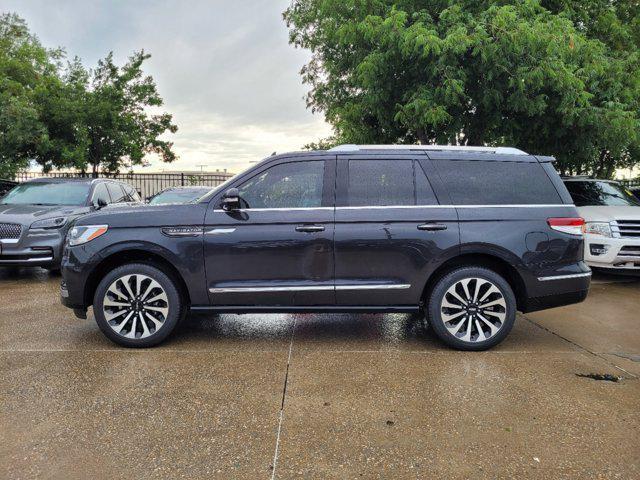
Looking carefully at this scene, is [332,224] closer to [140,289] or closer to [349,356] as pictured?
[349,356]

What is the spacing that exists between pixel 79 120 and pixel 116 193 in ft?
29.4

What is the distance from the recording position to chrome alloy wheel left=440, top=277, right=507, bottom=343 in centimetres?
441

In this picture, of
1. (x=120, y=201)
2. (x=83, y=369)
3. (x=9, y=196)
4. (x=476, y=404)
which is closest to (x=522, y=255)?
(x=476, y=404)

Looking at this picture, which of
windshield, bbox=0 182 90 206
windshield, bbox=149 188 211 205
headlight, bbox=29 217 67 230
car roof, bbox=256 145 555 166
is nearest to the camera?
car roof, bbox=256 145 555 166

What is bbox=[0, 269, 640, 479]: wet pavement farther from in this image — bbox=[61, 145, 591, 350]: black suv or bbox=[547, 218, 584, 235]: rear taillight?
bbox=[547, 218, 584, 235]: rear taillight

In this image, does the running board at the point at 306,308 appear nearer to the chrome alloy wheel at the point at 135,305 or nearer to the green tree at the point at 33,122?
the chrome alloy wheel at the point at 135,305

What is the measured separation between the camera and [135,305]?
14.5 ft

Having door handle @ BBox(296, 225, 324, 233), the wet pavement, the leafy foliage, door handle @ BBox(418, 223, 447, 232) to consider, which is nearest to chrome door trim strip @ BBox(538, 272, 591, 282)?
the wet pavement

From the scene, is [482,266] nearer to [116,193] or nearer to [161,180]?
[116,193]

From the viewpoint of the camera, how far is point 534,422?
10.1ft

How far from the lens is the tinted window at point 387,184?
4.46m

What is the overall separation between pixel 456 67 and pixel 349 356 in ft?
25.3

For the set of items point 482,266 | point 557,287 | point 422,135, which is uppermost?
point 422,135

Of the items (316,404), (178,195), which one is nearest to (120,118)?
(178,195)
